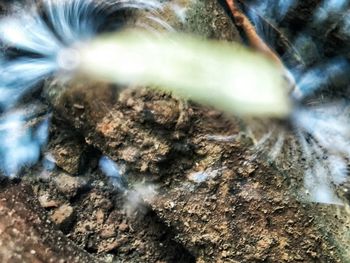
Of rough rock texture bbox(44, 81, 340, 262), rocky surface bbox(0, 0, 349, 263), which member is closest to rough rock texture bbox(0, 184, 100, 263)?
rocky surface bbox(0, 0, 349, 263)

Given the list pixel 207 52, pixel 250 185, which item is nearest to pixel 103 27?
pixel 207 52

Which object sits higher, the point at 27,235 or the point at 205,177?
the point at 27,235

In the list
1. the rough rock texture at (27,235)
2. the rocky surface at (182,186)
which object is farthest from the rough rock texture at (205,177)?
the rough rock texture at (27,235)

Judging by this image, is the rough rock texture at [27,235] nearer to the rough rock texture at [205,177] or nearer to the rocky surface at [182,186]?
the rocky surface at [182,186]

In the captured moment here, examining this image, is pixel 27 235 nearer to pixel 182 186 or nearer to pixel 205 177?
pixel 182 186

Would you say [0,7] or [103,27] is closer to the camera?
[103,27]

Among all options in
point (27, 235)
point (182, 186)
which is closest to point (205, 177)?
point (182, 186)

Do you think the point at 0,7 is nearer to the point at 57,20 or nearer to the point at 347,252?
the point at 57,20

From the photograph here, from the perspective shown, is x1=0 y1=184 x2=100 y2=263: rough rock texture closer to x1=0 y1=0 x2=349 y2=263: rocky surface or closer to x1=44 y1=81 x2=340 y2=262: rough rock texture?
x1=0 y1=0 x2=349 y2=263: rocky surface

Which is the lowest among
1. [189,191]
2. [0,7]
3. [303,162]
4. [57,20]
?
[303,162]

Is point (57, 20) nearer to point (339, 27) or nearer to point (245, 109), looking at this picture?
point (245, 109)

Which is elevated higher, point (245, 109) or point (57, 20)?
point (57, 20)
